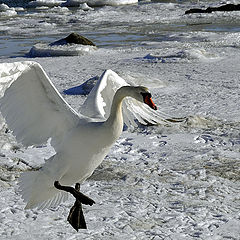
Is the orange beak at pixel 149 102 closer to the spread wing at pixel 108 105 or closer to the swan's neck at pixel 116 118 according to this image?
the swan's neck at pixel 116 118

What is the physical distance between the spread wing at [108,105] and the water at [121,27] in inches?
423

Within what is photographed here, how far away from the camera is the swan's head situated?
4.08m

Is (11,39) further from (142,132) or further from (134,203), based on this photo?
(134,203)

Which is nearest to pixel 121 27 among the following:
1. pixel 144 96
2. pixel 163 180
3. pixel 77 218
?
pixel 163 180

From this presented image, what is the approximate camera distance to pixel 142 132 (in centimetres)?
784

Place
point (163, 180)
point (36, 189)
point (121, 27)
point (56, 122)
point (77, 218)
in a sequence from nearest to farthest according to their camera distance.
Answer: point (77, 218) → point (56, 122) → point (36, 189) → point (163, 180) → point (121, 27)

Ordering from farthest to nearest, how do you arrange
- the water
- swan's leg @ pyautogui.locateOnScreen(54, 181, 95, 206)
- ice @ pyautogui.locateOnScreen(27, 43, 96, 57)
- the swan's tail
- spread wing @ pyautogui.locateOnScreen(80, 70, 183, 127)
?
1. the water
2. ice @ pyautogui.locateOnScreen(27, 43, 96, 57)
3. spread wing @ pyautogui.locateOnScreen(80, 70, 183, 127)
4. the swan's tail
5. swan's leg @ pyautogui.locateOnScreen(54, 181, 95, 206)

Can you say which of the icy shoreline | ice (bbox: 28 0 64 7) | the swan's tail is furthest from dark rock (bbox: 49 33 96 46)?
ice (bbox: 28 0 64 7)

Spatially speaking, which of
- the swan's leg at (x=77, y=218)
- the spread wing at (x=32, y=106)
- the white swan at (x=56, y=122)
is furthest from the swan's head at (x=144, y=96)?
the swan's leg at (x=77, y=218)

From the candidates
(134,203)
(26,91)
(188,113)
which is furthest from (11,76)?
(188,113)

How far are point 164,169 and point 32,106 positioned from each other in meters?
2.25

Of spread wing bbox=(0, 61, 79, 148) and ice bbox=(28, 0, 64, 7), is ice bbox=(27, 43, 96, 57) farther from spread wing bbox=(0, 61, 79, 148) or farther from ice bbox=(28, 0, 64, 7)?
ice bbox=(28, 0, 64, 7)

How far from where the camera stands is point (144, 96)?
4.12m

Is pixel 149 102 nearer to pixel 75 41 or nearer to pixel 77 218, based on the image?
pixel 77 218
